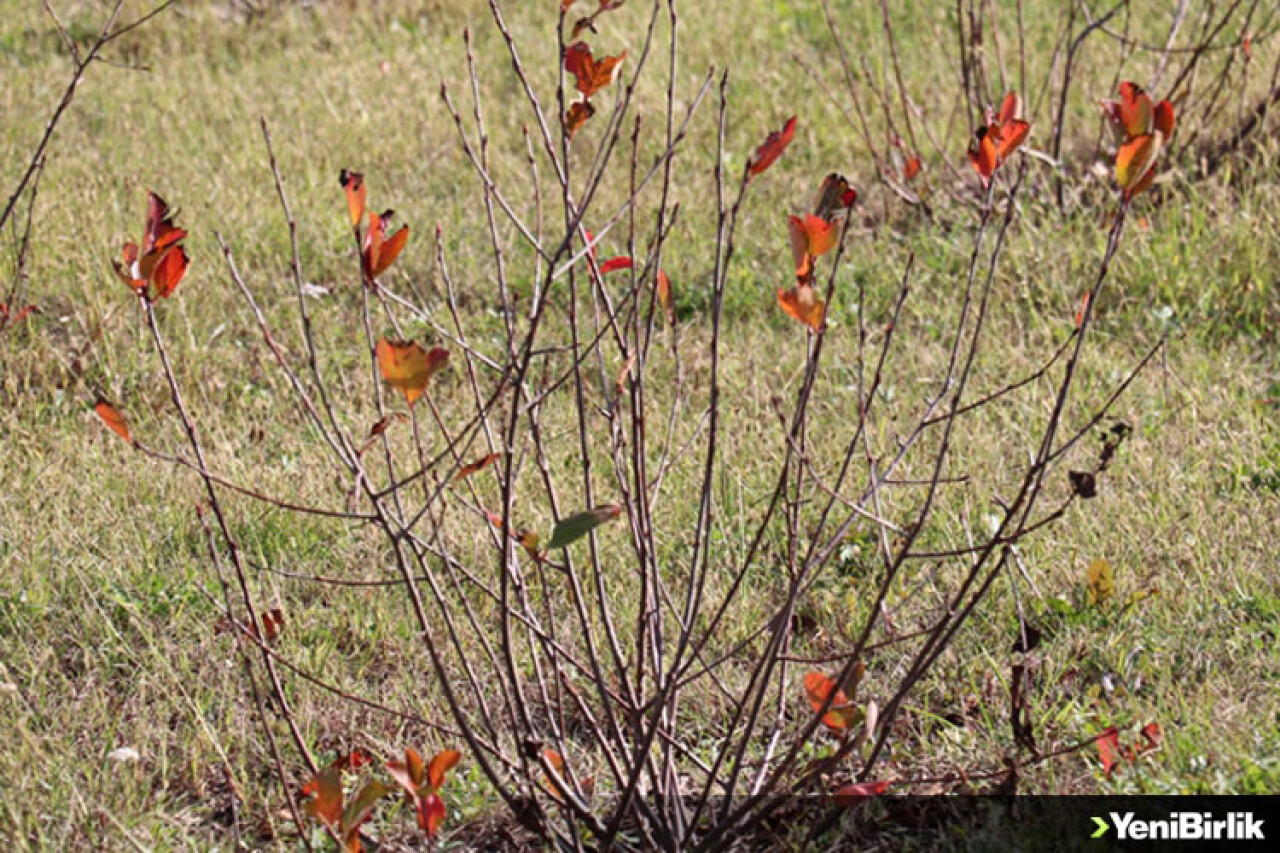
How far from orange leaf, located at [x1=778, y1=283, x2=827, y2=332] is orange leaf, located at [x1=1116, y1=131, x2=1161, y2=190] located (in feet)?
1.33

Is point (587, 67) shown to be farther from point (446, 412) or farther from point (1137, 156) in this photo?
point (446, 412)

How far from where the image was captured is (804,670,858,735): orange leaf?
6.26 ft

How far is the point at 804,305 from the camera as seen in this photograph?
5.74 feet

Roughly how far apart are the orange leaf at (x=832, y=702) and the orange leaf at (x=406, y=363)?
0.66 m

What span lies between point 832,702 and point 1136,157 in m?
0.79

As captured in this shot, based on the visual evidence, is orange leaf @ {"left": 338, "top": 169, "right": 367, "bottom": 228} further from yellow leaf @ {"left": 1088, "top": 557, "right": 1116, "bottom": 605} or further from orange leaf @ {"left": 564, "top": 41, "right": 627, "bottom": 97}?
yellow leaf @ {"left": 1088, "top": 557, "right": 1116, "bottom": 605}

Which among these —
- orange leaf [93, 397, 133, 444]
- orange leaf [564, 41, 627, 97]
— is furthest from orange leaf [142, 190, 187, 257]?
orange leaf [564, 41, 627, 97]

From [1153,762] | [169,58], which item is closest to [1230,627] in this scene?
[1153,762]

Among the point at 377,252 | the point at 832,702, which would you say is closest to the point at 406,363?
the point at 377,252

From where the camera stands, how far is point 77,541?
3.17 metres

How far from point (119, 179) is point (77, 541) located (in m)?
2.57

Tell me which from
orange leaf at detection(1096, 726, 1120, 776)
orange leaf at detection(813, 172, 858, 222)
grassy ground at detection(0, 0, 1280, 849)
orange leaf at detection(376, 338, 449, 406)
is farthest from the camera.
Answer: grassy ground at detection(0, 0, 1280, 849)

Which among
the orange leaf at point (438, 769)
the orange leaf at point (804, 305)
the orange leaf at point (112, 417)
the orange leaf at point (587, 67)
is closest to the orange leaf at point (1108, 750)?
the orange leaf at point (804, 305)

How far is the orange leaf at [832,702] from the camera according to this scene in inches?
75.1
